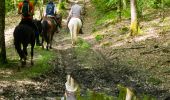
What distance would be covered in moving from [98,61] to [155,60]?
2.86 metres

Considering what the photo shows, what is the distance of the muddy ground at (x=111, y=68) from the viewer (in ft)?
43.9

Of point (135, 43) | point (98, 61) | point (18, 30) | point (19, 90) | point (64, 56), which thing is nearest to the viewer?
point (19, 90)

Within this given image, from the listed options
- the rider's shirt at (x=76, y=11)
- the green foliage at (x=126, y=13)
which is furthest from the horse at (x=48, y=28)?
the green foliage at (x=126, y=13)

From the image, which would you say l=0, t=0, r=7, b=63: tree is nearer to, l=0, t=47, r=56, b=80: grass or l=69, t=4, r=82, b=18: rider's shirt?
l=0, t=47, r=56, b=80: grass

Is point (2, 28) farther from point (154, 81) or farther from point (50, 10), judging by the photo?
point (50, 10)

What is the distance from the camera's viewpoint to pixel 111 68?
17.8 meters

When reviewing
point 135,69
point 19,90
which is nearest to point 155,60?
point 135,69

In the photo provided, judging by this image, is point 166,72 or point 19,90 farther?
point 166,72

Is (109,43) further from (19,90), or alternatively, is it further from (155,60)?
(19,90)

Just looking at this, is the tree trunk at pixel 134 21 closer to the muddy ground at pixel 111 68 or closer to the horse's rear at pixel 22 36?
the muddy ground at pixel 111 68

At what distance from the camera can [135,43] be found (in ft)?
74.7

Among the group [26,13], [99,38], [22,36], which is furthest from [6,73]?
[99,38]

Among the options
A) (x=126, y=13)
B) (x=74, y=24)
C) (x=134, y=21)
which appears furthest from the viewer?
(x=126, y=13)

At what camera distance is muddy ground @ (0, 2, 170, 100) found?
13.4m
